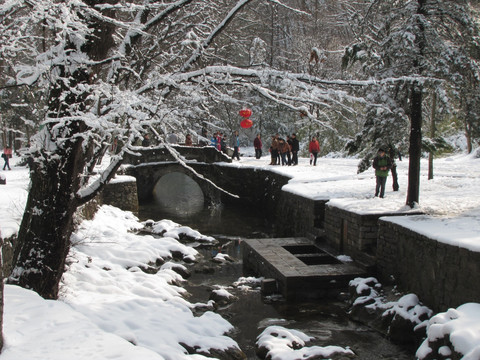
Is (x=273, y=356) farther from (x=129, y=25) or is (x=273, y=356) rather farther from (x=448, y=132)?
(x=448, y=132)

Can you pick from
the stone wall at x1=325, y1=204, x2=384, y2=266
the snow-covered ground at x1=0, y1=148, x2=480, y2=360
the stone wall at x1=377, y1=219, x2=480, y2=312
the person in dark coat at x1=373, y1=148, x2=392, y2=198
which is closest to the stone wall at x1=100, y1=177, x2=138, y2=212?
the snow-covered ground at x1=0, y1=148, x2=480, y2=360

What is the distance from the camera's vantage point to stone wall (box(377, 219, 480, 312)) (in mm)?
7461

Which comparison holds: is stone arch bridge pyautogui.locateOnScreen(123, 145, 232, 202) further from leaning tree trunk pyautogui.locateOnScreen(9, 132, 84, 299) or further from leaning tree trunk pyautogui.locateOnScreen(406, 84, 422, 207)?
leaning tree trunk pyautogui.locateOnScreen(9, 132, 84, 299)

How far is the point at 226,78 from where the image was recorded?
20.0 feet

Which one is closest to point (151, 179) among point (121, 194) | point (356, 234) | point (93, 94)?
point (121, 194)

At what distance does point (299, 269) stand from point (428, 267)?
3.17 metres

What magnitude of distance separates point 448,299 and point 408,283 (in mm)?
1477

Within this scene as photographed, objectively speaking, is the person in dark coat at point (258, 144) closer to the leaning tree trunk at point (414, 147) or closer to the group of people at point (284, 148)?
the group of people at point (284, 148)

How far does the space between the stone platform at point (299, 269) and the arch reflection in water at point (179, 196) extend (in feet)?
35.7

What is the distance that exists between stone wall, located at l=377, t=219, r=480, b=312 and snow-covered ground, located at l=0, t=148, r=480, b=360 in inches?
8.1

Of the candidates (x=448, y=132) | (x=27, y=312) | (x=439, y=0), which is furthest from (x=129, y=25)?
(x=448, y=132)

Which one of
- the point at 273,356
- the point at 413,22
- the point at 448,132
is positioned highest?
the point at 413,22

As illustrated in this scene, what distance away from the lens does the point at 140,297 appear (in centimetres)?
895

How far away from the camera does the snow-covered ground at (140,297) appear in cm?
478
